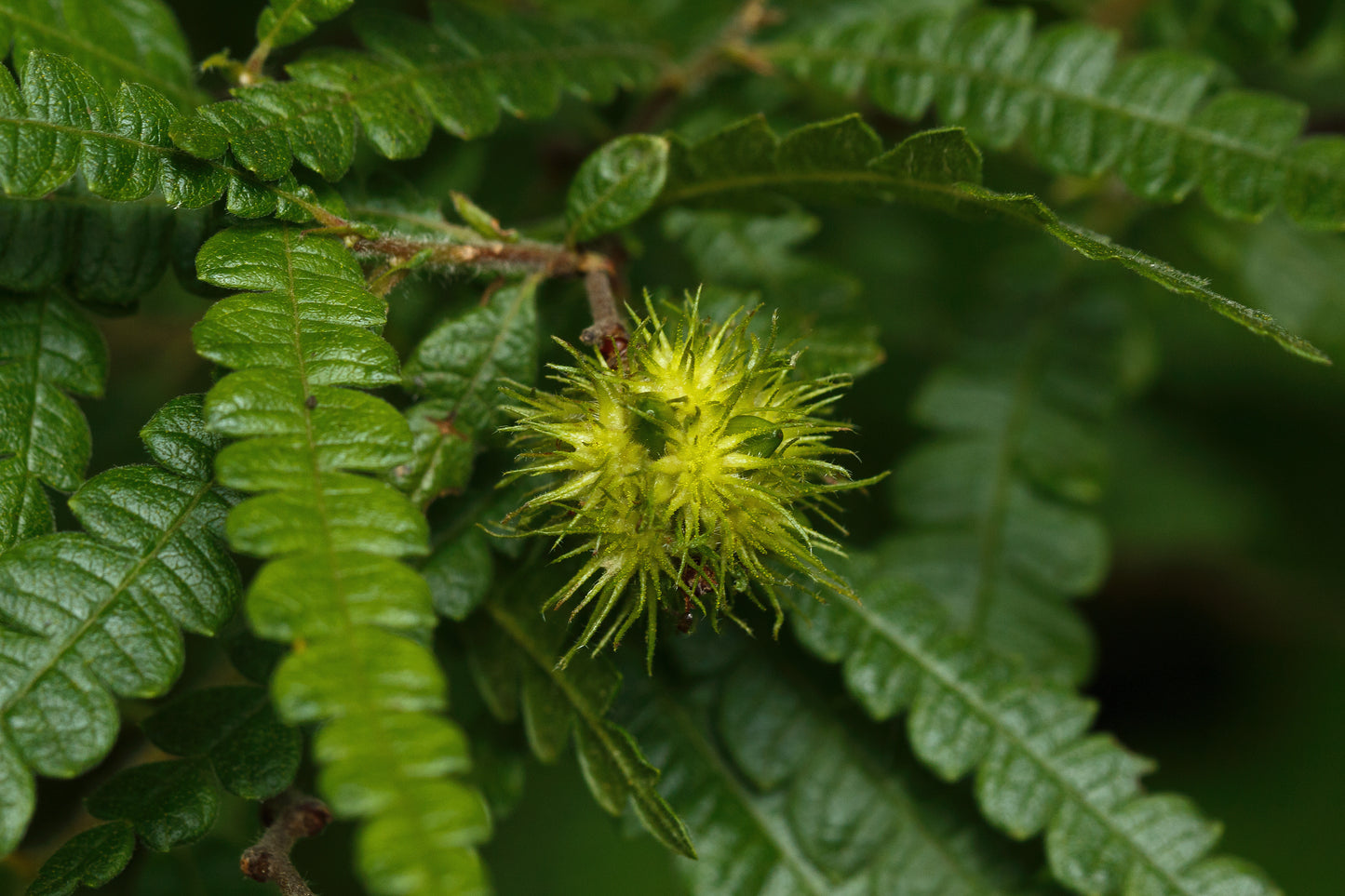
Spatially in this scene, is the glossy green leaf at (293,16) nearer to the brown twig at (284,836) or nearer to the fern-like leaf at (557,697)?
the fern-like leaf at (557,697)

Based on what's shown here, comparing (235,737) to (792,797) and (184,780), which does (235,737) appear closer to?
(184,780)

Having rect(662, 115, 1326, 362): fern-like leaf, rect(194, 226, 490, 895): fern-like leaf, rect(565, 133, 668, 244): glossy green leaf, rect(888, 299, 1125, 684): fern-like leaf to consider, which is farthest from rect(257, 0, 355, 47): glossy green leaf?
rect(888, 299, 1125, 684): fern-like leaf

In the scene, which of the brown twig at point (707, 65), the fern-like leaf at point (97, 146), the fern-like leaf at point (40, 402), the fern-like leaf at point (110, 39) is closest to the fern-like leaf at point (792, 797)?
the fern-like leaf at point (40, 402)

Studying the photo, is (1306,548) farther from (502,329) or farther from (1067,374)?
(502,329)

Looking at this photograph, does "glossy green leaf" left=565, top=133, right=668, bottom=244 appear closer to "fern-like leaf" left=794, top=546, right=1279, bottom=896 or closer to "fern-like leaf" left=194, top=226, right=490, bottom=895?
"fern-like leaf" left=194, top=226, right=490, bottom=895

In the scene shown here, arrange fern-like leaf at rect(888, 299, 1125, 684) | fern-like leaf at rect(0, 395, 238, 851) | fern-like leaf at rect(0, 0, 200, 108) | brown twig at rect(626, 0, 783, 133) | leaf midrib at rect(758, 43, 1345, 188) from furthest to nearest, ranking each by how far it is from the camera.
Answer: fern-like leaf at rect(888, 299, 1125, 684)
brown twig at rect(626, 0, 783, 133)
leaf midrib at rect(758, 43, 1345, 188)
fern-like leaf at rect(0, 0, 200, 108)
fern-like leaf at rect(0, 395, 238, 851)

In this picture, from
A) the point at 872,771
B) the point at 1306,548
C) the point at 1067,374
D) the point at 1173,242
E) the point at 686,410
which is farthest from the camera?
the point at 1306,548

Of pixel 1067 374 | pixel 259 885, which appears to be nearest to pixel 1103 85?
pixel 1067 374
